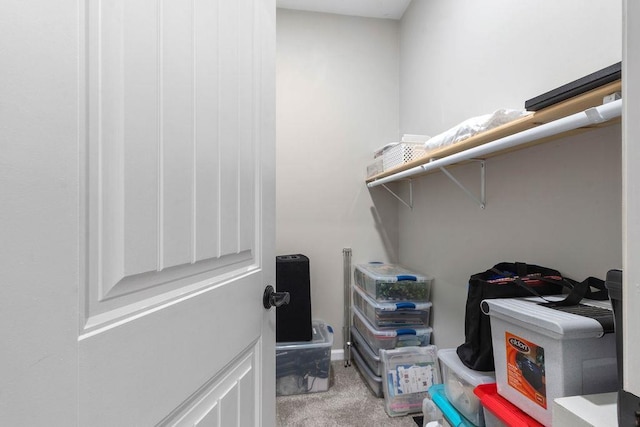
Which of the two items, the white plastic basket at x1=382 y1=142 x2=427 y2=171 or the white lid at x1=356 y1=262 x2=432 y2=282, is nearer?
the white plastic basket at x1=382 y1=142 x2=427 y2=171

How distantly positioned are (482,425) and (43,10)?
1.47 meters

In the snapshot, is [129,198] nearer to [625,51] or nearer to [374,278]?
[625,51]

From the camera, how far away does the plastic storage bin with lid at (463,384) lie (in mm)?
1067

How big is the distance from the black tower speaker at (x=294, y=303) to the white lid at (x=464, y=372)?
0.90 meters

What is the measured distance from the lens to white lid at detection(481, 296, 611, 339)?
73 cm

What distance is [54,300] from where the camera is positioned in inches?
13.2

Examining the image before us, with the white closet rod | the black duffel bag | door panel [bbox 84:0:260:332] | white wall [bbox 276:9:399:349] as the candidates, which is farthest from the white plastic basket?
door panel [bbox 84:0:260:332]

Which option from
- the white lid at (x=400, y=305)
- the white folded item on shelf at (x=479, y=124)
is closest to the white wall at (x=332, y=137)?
the white lid at (x=400, y=305)

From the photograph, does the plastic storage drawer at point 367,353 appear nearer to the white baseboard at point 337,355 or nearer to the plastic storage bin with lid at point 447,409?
the white baseboard at point 337,355

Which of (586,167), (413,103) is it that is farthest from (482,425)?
(413,103)

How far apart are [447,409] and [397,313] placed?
0.73 meters

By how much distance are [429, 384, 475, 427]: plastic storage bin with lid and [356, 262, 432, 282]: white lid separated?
659mm

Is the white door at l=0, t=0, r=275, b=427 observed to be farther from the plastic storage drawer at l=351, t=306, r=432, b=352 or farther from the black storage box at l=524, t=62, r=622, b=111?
the plastic storage drawer at l=351, t=306, r=432, b=352

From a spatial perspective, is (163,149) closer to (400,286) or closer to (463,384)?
(463,384)
